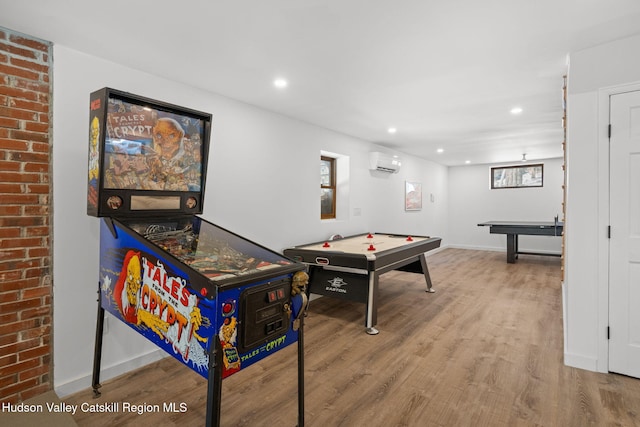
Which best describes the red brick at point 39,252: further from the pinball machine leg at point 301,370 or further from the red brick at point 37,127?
the pinball machine leg at point 301,370

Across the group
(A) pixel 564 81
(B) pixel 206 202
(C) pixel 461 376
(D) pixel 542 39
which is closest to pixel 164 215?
(B) pixel 206 202

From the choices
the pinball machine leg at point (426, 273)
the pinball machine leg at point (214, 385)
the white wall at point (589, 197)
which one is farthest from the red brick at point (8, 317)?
the pinball machine leg at point (426, 273)

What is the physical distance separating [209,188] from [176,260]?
172 centimetres

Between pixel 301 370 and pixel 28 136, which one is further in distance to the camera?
pixel 28 136

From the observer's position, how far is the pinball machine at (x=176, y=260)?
4.62 ft

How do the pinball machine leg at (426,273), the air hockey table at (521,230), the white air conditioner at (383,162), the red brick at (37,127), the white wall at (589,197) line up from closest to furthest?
Answer: the red brick at (37,127)
the white wall at (589,197)
the pinball machine leg at (426,273)
the white air conditioner at (383,162)
the air hockey table at (521,230)

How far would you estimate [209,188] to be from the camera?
308 cm

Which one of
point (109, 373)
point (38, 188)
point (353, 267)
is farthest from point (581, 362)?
point (38, 188)

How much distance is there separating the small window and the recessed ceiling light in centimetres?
206

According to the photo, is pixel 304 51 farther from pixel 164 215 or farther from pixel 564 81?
pixel 564 81

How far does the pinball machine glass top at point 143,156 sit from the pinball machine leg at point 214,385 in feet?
3.66

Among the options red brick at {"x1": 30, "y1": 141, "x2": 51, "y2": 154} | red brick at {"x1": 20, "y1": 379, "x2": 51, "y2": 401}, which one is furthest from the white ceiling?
red brick at {"x1": 20, "y1": 379, "x2": 51, "y2": 401}

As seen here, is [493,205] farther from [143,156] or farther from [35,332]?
[35,332]

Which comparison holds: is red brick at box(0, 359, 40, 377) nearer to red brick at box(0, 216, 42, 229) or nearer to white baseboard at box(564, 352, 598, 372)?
red brick at box(0, 216, 42, 229)
